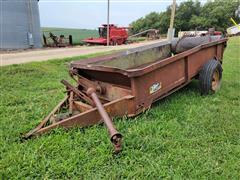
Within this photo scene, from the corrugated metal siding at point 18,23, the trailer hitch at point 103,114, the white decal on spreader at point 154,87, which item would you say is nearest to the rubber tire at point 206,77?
the white decal on spreader at point 154,87

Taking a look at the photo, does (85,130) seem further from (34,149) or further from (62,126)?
(34,149)

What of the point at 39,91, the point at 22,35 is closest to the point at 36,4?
the point at 22,35

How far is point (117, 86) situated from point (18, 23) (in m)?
15.3

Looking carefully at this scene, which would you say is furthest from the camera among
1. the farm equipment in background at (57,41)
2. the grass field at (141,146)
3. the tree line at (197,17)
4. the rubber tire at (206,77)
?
the tree line at (197,17)

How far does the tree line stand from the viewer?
158ft

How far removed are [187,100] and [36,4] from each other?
16774 mm

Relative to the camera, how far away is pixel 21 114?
3.51 m

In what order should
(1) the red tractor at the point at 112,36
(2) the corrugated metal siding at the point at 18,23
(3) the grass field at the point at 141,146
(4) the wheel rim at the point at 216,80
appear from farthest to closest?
(1) the red tractor at the point at 112,36 → (2) the corrugated metal siding at the point at 18,23 → (4) the wheel rim at the point at 216,80 → (3) the grass field at the point at 141,146

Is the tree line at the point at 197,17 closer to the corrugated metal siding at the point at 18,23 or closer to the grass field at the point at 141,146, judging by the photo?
the corrugated metal siding at the point at 18,23

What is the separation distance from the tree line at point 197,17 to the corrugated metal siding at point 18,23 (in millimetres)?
28835

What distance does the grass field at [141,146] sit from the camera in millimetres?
2205

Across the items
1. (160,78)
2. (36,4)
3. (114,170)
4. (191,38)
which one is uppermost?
(36,4)

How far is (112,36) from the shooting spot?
2028cm

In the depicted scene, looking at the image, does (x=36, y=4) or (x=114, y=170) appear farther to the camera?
(x=36, y=4)
